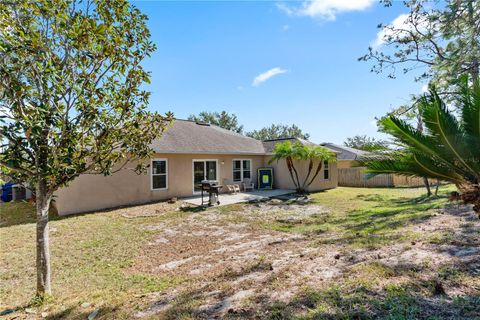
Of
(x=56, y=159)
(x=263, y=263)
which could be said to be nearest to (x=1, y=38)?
(x=56, y=159)

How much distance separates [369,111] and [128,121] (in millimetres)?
11624

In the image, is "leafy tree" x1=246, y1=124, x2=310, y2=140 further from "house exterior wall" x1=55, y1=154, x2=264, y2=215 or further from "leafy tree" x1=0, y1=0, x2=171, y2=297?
"leafy tree" x1=0, y1=0, x2=171, y2=297

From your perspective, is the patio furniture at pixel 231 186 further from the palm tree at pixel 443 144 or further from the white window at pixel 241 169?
the palm tree at pixel 443 144

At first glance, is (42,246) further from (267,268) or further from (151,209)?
(151,209)

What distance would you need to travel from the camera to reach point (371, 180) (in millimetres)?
23359

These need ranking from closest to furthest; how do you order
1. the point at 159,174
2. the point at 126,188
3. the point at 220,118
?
the point at 126,188, the point at 159,174, the point at 220,118

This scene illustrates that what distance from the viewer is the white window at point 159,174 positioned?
45.8ft

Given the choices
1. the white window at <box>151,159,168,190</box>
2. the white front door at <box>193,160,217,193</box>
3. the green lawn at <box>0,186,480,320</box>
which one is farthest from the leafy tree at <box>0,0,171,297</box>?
the white front door at <box>193,160,217,193</box>

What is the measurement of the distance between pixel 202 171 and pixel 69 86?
39.9 ft

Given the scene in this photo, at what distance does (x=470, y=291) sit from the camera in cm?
349

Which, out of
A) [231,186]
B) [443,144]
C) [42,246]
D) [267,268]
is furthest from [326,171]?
[42,246]

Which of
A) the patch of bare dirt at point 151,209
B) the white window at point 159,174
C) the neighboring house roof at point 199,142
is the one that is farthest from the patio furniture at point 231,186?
the white window at point 159,174

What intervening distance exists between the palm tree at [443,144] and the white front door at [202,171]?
12360mm

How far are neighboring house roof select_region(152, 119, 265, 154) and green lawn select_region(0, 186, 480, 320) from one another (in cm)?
567
